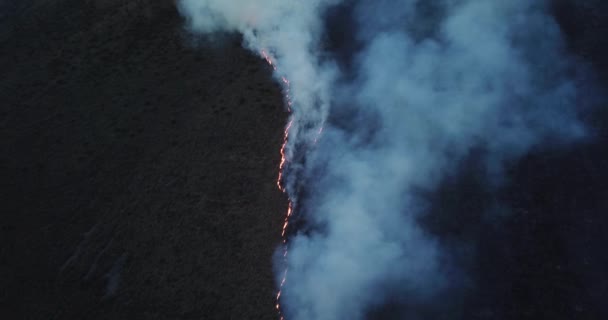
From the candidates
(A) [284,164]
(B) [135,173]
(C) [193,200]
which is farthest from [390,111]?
(B) [135,173]

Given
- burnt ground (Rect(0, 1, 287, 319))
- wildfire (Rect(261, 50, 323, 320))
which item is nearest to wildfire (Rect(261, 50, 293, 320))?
wildfire (Rect(261, 50, 323, 320))

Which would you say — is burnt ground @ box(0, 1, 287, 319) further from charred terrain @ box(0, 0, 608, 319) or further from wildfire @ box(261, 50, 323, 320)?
wildfire @ box(261, 50, 323, 320)

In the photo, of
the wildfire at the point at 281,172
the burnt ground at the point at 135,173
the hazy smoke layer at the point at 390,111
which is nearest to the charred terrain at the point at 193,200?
the burnt ground at the point at 135,173

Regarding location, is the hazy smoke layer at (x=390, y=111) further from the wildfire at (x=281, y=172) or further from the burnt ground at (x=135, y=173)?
the burnt ground at (x=135, y=173)

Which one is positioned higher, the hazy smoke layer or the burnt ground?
the hazy smoke layer

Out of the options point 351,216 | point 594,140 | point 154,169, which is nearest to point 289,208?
point 351,216

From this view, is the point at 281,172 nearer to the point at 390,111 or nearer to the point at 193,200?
the point at 193,200
